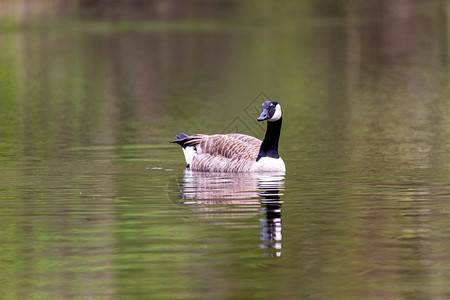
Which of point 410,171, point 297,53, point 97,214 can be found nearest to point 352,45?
point 297,53

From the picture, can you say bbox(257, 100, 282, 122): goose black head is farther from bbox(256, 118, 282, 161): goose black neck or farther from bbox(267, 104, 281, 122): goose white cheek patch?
bbox(256, 118, 282, 161): goose black neck

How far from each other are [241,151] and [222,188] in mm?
1839

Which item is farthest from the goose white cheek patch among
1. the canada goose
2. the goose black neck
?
the goose black neck

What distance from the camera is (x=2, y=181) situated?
17.0 meters

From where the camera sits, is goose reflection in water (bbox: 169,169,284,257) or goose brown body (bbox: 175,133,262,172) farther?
goose brown body (bbox: 175,133,262,172)

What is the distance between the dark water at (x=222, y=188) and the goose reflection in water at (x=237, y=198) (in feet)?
0.11

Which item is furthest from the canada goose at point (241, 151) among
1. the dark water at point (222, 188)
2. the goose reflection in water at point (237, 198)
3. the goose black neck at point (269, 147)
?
the dark water at point (222, 188)

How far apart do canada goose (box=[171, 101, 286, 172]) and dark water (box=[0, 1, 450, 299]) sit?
0.28 m

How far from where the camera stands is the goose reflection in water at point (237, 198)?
1283 cm

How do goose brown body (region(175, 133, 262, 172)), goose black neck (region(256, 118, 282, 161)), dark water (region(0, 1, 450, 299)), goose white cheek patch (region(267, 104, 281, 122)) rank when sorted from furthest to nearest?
goose white cheek patch (region(267, 104, 281, 122)), goose brown body (region(175, 133, 262, 172)), goose black neck (region(256, 118, 282, 161)), dark water (region(0, 1, 450, 299))

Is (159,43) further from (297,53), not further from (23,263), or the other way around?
(23,263)

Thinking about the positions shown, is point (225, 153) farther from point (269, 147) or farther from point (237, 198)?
point (237, 198)

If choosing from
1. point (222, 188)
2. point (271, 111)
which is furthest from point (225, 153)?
point (222, 188)

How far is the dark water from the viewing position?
10305mm
